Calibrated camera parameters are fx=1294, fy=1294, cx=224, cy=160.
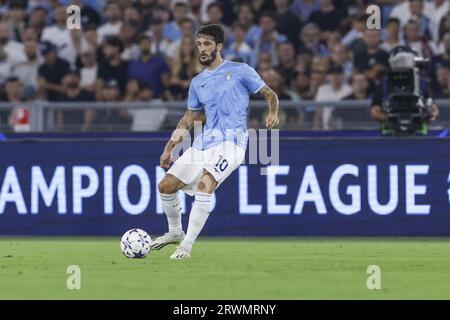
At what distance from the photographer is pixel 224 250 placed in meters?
14.6

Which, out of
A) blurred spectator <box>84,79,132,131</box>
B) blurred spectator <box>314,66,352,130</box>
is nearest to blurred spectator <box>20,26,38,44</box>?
blurred spectator <box>84,79,132,131</box>

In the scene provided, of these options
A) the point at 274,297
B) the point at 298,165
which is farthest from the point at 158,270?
the point at 298,165

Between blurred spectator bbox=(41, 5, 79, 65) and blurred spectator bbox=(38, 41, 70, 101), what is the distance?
12.0 inches

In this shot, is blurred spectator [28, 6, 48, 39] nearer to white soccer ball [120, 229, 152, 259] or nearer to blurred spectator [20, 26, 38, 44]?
blurred spectator [20, 26, 38, 44]

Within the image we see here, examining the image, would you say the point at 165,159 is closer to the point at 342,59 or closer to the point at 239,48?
the point at 342,59

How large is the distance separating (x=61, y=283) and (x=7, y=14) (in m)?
11.6

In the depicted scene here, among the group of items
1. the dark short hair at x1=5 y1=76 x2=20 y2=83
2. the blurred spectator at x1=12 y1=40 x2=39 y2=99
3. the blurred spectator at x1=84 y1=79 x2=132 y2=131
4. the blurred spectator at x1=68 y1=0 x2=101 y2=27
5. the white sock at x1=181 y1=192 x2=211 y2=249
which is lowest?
the white sock at x1=181 y1=192 x2=211 y2=249

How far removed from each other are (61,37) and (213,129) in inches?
328

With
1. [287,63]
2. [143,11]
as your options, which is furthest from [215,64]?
[143,11]

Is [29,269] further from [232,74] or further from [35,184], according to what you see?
[35,184]

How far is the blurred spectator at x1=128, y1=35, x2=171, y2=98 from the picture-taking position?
65.1ft

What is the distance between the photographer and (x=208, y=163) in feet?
42.9

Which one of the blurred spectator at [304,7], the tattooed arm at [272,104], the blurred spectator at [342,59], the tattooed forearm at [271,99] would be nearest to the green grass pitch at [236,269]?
the tattooed arm at [272,104]

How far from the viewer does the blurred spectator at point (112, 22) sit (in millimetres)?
21156
